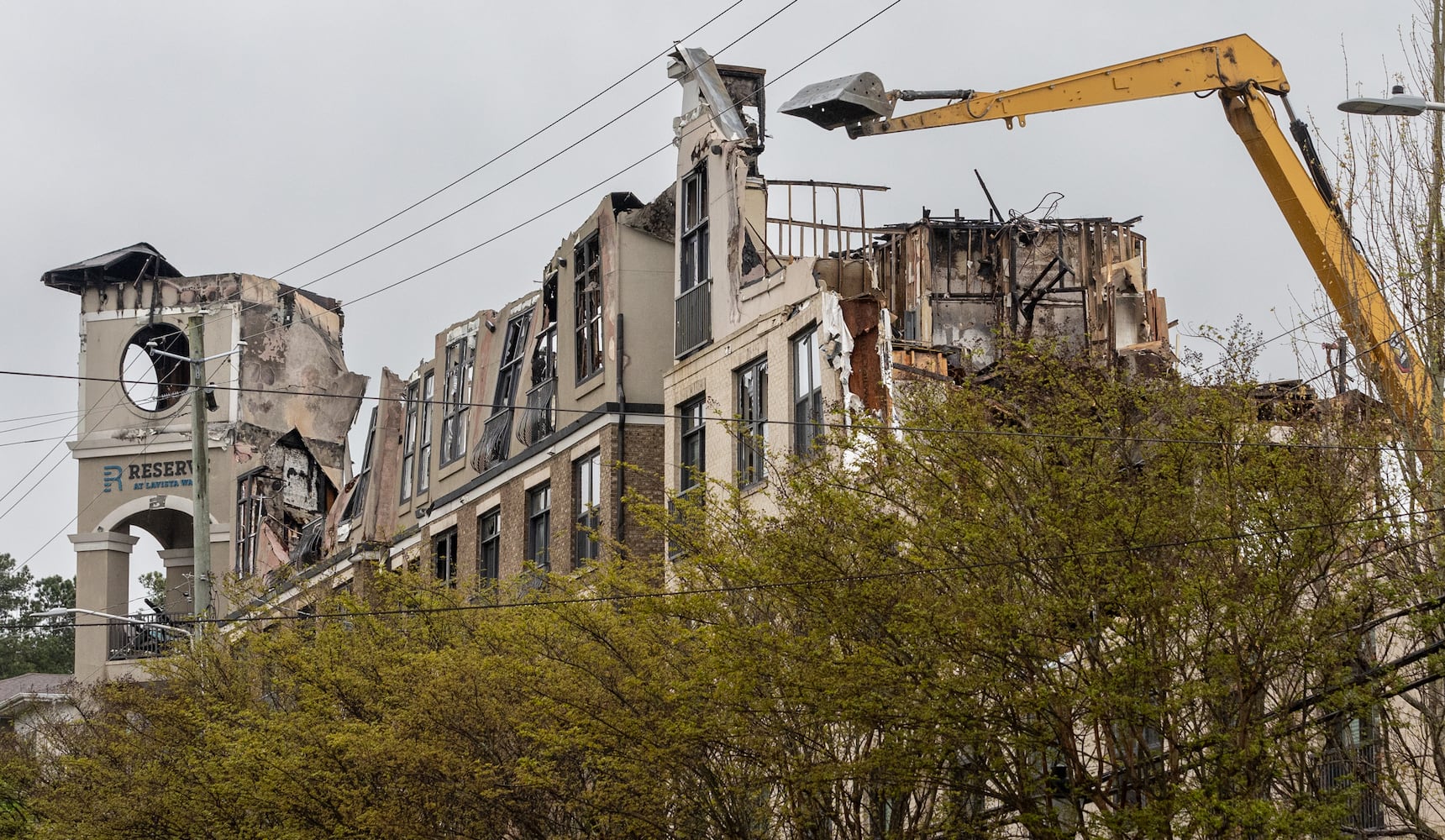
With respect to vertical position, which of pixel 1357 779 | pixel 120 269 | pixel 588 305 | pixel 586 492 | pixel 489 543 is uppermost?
pixel 120 269

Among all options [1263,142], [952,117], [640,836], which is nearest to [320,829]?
[640,836]

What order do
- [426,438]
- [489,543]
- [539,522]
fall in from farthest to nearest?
1. [426,438]
2. [489,543]
3. [539,522]

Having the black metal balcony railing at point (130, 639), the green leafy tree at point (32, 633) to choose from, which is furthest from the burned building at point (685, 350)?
the green leafy tree at point (32, 633)

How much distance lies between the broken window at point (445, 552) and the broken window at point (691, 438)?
8.99 metres

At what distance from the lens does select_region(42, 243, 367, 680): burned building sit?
227ft

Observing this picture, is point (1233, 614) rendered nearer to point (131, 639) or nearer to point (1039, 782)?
point (1039, 782)

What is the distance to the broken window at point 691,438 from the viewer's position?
3491 cm

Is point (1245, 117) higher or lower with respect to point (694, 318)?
higher

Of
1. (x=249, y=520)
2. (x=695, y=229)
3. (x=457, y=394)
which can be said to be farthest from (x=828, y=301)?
(x=249, y=520)

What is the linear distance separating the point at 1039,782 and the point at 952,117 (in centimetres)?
1392

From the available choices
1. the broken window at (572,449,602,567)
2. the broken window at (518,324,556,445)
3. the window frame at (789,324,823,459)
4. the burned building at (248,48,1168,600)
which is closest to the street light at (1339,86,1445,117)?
the burned building at (248,48,1168,600)

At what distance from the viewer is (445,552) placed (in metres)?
44.1

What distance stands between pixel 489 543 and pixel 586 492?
463 cm

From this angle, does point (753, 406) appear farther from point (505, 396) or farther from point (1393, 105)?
point (1393, 105)
